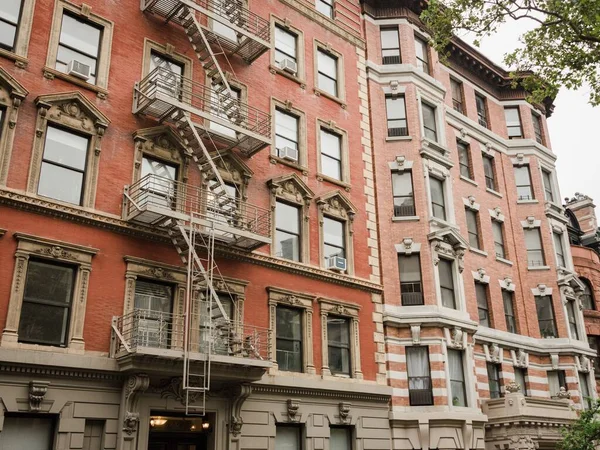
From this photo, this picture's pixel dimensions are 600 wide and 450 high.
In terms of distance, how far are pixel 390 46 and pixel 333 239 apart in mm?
10719

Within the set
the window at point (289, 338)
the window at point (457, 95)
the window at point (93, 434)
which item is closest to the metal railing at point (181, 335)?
the window at point (289, 338)

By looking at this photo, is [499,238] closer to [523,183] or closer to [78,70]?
[523,183]

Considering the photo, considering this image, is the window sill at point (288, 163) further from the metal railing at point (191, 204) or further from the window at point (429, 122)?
the window at point (429, 122)

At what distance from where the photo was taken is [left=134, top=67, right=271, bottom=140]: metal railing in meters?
17.2

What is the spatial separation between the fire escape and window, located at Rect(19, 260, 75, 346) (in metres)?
1.28

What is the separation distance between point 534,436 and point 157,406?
14.7 metres

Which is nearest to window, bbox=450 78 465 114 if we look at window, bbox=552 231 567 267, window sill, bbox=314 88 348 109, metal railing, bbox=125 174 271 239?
window sill, bbox=314 88 348 109

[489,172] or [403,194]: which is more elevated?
[489,172]

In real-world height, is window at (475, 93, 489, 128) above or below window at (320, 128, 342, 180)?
above

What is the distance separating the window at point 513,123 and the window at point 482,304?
9.98 meters

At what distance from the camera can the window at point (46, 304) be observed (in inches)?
550

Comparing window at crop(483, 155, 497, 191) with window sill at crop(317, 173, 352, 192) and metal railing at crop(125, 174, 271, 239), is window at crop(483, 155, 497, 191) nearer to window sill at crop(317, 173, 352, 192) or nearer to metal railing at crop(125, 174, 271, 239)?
window sill at crop(317, 173, 352, 192)

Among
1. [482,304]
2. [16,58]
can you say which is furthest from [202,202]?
[482,304]

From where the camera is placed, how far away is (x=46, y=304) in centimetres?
1430
